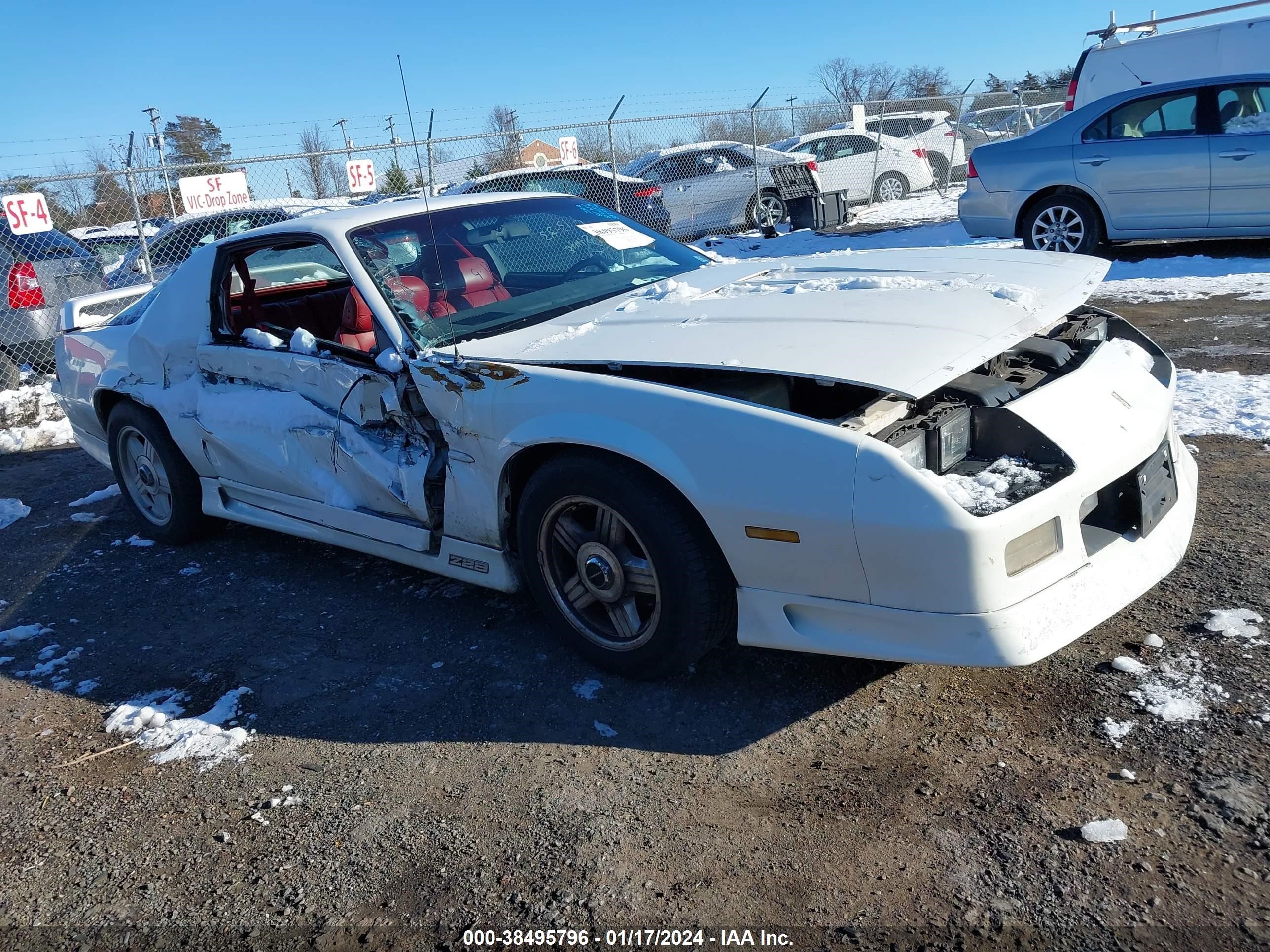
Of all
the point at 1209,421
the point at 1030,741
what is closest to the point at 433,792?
the point at 1030,741

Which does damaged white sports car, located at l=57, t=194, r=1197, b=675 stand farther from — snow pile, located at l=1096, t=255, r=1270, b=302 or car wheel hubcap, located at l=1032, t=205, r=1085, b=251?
car wheel hubcap, located at l=1032, t=205, r=1085, b=251

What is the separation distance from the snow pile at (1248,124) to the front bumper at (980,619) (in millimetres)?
7371

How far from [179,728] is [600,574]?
1.46m

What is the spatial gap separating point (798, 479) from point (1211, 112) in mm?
8321

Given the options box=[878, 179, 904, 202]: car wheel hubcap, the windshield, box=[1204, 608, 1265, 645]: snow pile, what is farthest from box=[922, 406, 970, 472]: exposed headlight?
box=[878, 179, 904, 202]: car wheel hubcap

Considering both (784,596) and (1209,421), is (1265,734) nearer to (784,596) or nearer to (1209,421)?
(784,596)

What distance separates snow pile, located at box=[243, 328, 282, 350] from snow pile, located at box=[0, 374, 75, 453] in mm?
4069

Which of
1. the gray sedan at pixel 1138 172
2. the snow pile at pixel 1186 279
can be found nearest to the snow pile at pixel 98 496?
the snow pile at pixel 1186 279

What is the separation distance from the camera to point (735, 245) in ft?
45.2

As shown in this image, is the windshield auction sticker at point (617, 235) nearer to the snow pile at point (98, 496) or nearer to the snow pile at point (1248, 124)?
the snow pile at point (98, 496)

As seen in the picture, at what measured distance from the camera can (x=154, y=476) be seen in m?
4.96

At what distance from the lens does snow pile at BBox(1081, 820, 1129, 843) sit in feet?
7.27

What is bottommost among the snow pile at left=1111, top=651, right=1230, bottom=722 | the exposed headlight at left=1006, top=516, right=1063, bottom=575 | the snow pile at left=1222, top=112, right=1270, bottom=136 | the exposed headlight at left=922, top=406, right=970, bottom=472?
the snow pile at left=1111, top=651, right=1230, bottom=722

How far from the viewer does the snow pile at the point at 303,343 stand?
3949 millimetres
